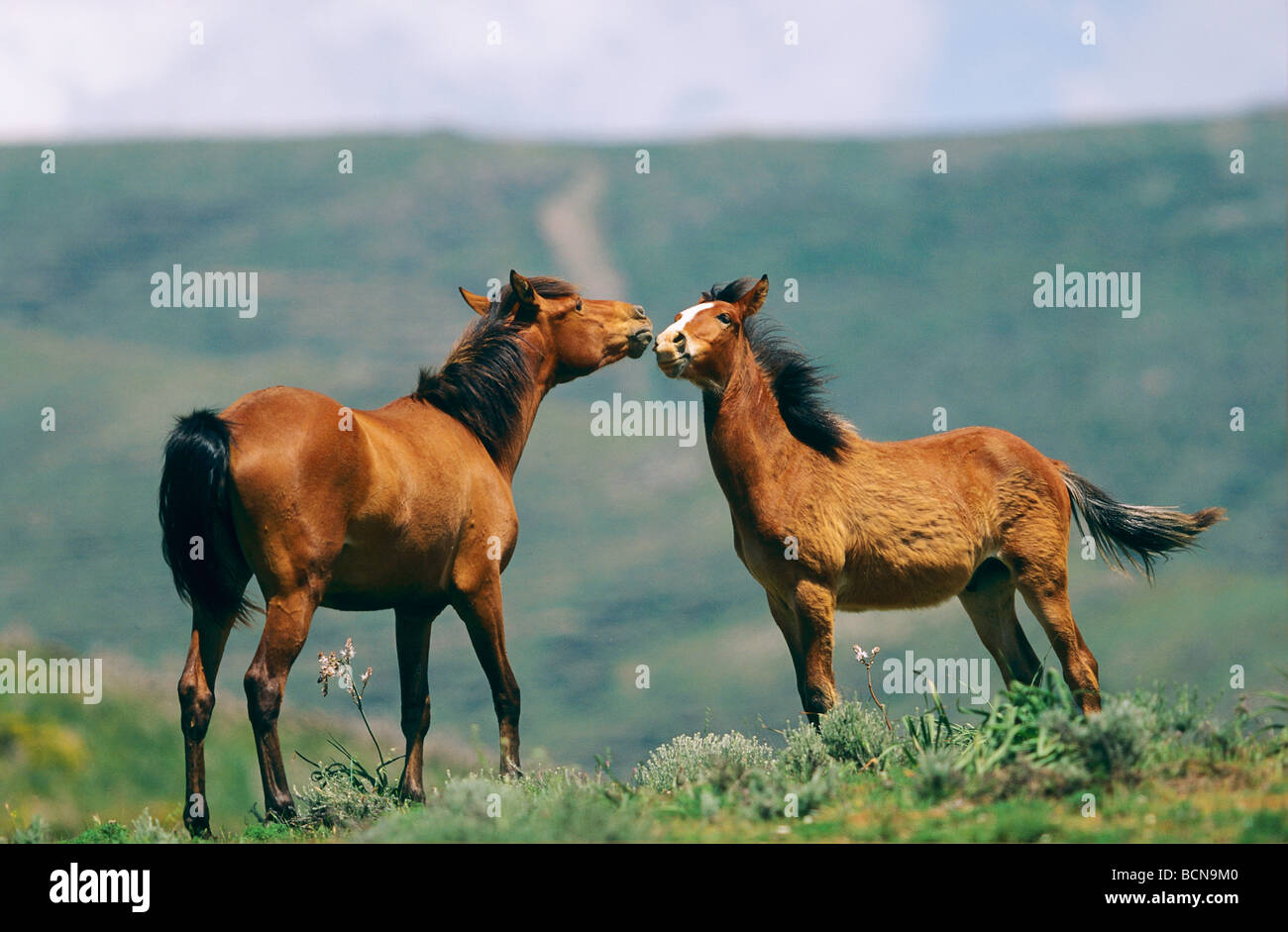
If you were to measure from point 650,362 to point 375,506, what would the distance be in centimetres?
7667

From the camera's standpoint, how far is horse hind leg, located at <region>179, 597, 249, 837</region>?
921cm

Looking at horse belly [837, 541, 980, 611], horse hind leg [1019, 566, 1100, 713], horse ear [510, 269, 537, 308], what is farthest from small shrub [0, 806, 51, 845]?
horse hind leg [1019, 566, 1100, 713]

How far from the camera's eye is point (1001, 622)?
38.7ft

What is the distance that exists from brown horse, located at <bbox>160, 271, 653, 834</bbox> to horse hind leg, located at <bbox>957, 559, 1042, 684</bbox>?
3764mm

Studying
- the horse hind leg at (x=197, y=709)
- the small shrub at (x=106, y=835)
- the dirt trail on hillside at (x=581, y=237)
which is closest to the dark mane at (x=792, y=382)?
the horse hind leg at (x=197, y=709)

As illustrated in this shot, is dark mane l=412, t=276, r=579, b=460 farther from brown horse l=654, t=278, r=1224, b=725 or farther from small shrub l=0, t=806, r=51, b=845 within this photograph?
small shrub l=0, t=806, r=51, b=845

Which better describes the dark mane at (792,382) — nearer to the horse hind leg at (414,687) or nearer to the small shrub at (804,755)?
the small shrub at (804,755)

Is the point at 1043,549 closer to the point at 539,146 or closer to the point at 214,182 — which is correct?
the point at 214,182

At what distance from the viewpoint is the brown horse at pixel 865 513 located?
10.5 metres

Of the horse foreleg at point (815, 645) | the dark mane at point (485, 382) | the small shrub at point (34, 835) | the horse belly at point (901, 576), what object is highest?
the dark mane at point (485, 382)

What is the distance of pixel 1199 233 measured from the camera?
8506 centimetres

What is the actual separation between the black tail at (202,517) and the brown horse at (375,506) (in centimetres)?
1

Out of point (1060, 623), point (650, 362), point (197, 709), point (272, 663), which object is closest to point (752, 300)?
point (1060, 623)

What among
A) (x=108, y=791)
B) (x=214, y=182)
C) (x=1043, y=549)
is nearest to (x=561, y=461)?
(x=214, y=182)
